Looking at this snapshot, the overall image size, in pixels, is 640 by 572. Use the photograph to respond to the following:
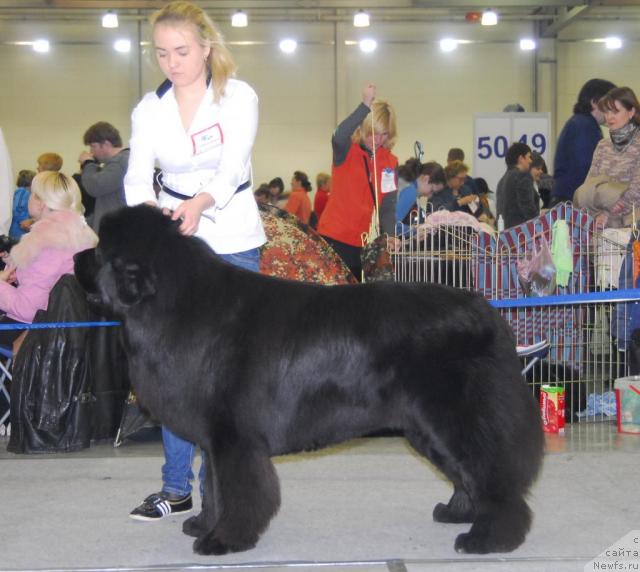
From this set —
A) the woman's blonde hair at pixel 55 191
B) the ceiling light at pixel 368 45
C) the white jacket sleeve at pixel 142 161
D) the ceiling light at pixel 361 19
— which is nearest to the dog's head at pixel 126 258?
the white jacket sleeve at pixel 142 161

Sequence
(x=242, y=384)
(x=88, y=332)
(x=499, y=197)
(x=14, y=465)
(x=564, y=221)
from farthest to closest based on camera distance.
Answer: (x=499, y=197) → (x=564, y=221) → (x=88, y=332) → (x=14, y=465) → (x=242, y=384)

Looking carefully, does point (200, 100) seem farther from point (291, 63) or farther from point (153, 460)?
point (291, 63)

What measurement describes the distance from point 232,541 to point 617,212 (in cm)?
428

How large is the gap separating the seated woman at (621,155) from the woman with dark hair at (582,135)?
597 mm

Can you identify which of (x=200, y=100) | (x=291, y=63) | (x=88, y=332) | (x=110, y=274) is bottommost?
(x=88, y=332)

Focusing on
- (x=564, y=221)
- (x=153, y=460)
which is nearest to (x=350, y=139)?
(x=564, y=221)

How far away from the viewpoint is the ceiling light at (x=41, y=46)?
17.3 meters

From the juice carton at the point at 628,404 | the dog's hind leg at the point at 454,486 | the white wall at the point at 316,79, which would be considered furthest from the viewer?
the white wall at the point at 316,79

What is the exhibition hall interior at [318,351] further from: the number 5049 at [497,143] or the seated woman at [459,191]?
the number 5049 at [497,143]

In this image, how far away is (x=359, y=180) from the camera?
627 cm

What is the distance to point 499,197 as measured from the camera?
8.78 metres

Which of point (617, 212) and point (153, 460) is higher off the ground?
point (617, 212)

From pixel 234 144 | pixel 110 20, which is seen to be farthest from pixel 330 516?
pixel 110 20

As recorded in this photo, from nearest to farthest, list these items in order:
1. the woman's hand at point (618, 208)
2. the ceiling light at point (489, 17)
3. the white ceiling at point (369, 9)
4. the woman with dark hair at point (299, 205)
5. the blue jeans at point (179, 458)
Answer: the blue jeans at point (179, 458) < the woman's hand at point (618, 208) < the woman with dark hair at point (299, 205) < the white ceiling at point (369, 9) < the ceiling light at point (489, 17)
